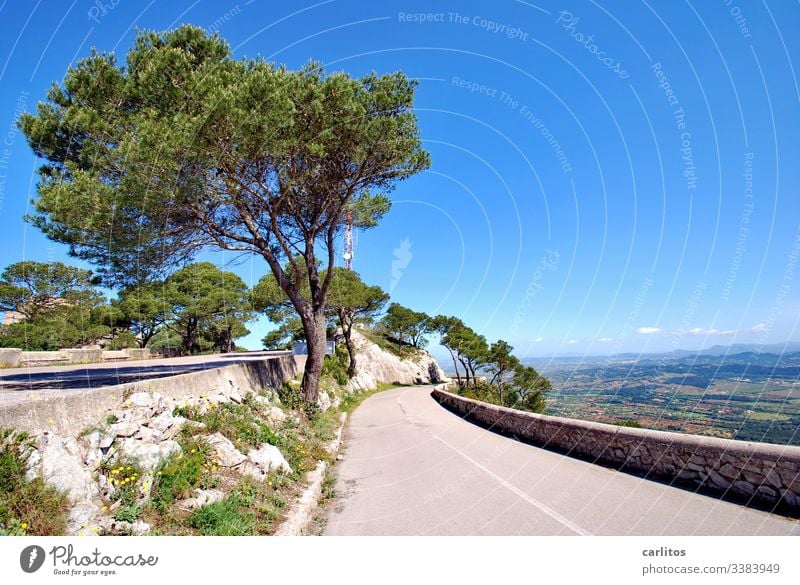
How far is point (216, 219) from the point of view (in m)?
12.8

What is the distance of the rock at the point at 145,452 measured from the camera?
5249 millimetres

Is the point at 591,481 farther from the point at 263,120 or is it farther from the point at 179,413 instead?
the point at 263,120

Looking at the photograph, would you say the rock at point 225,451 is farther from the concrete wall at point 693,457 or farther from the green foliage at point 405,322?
the green foliage at point 405,322

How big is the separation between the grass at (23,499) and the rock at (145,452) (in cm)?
109

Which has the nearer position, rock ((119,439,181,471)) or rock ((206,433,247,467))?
rock ((119,439,181,471))

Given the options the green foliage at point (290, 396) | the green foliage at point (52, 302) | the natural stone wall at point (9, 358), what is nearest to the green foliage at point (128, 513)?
the green foliage at point (290, 396)

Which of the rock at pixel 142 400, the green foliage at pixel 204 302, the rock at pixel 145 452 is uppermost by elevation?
the green foliage at pixel 204 302

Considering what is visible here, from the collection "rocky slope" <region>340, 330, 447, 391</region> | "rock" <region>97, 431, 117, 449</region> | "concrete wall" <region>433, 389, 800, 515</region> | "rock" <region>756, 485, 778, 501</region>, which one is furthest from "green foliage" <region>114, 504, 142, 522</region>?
"rocky slope" <region>340, 330, 447, 391</region>

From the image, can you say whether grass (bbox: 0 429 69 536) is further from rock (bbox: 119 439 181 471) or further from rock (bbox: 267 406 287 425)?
rock (bbox: 267 406 287 425)

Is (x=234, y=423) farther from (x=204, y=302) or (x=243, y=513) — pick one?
(x=204, y=302)

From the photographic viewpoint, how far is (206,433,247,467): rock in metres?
6.53

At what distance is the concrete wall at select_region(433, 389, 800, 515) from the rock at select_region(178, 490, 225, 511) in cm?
736

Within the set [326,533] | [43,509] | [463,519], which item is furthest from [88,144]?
[463,519]

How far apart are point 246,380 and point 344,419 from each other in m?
7.42
